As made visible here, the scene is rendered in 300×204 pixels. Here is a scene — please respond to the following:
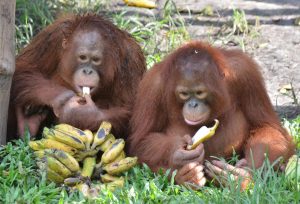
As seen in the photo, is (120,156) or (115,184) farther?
(120,156)

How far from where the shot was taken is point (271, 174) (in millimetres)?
4617

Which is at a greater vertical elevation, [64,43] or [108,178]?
[64,43]

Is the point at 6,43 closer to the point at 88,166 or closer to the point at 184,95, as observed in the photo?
the point at 88,166

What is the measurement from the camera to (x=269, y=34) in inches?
299

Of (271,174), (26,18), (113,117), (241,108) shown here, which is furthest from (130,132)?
(26,18)

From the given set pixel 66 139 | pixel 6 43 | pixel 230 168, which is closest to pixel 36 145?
pixel 66 139

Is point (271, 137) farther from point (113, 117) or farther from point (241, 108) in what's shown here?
point (113, 117)

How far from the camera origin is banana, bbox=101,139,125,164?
16.4ft

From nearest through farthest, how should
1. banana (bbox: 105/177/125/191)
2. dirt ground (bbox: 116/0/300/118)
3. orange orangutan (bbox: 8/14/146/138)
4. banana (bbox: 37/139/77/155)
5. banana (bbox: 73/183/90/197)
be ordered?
banana (bbox: 73/183/90/197), banana (bbox: 105/177/125/191), banana (bbox: 37/139/77/155), orange orangutan (bbox: 8/14/146/138), dirt ground (bbox: 116/0/300/118)

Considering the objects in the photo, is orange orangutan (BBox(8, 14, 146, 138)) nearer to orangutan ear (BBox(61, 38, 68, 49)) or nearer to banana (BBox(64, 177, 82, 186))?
orangutan ear (BBox(61, 38, 68, 49))

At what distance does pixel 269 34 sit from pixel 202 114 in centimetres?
285

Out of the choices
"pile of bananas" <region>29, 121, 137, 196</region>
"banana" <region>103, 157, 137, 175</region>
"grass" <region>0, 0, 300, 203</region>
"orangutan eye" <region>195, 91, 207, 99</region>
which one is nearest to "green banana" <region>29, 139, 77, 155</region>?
"pile of bananas" <region>29, 121, 137, 196</region>

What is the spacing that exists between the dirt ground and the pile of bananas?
189 cm

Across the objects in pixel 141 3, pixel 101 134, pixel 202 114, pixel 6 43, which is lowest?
pixel 101 134
